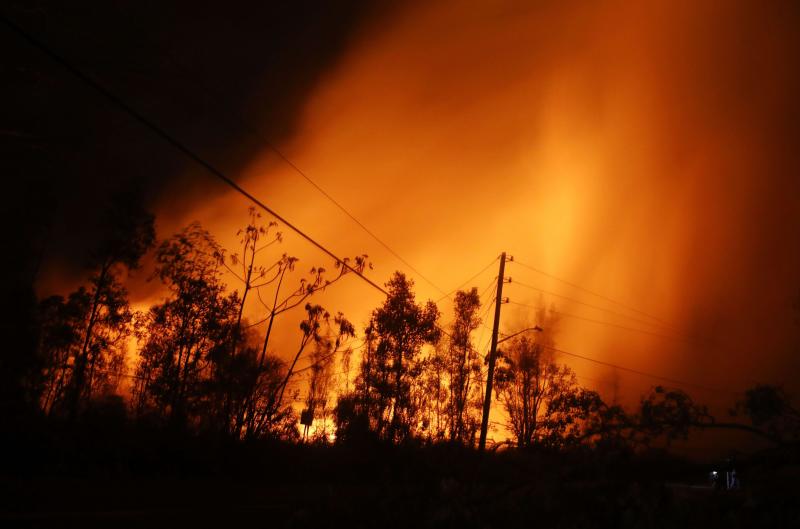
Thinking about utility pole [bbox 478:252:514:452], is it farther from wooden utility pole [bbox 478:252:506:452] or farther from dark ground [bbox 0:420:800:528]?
dark ground [bbox 0:420:800:528]

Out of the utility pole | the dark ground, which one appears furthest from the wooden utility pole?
the dark ground

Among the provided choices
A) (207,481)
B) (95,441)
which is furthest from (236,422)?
(95,441)

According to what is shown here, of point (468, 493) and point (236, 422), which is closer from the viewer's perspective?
point (468, 493)

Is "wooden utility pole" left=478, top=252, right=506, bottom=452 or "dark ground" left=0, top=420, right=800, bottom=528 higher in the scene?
"wooden utility pole" left=478, top=252, right=506, bottom=452

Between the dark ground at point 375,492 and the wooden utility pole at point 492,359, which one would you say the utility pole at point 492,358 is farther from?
the dark ground at point 375,492

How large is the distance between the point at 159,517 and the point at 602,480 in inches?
339

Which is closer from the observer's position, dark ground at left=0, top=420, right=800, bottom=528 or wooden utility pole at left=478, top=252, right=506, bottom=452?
dark ground at left=0, top=420, right=800, bottom=528

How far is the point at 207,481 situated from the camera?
2128cm

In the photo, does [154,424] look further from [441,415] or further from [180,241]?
[441,415]

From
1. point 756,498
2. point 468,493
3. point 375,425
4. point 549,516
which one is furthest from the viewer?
A: point 375,425

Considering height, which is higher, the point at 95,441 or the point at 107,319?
the point at 107,319

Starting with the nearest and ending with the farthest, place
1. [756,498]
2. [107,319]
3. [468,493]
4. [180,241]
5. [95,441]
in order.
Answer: [756,498], [468,493], [95,441], [180,241], [107,319]

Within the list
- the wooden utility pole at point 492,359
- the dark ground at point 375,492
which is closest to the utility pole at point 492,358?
the wooden utility pole at point 492,359

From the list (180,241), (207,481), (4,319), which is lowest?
(207,481)
